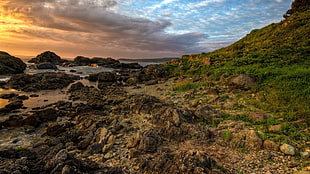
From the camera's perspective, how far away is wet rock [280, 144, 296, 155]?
23.9 feet

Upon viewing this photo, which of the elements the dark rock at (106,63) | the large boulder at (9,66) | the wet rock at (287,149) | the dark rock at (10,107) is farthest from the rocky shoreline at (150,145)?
the dark rock at (106,63)

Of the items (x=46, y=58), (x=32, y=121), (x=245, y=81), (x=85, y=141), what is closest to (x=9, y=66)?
(x=32, y=121)

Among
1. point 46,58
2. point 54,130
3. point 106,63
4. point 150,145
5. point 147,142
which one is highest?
point 46,58

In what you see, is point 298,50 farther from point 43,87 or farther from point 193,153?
point 43,87

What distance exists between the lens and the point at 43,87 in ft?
107

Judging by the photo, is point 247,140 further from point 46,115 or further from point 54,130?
point 46,115

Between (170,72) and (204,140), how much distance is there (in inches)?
1286

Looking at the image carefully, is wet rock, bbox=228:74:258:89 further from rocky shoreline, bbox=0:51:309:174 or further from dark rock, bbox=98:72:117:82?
dark rock, bbox=98:72:117:82

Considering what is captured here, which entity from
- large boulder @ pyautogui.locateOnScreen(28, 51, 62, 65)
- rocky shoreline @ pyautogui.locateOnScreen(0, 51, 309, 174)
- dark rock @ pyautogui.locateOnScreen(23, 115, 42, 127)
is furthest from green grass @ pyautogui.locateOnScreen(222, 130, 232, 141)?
large boulder @ pyautogui.locateOnScreen(28, 51, 62, 65)

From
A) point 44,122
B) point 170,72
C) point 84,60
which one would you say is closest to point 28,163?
point 44,122

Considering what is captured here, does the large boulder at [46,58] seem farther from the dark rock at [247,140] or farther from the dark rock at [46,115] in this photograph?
the dark rock at [247,140]

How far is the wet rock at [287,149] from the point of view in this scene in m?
7.28

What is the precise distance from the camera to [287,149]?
739cm

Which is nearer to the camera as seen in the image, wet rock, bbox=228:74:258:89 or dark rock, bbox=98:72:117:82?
wet rock, bbox=228:74:258:89
